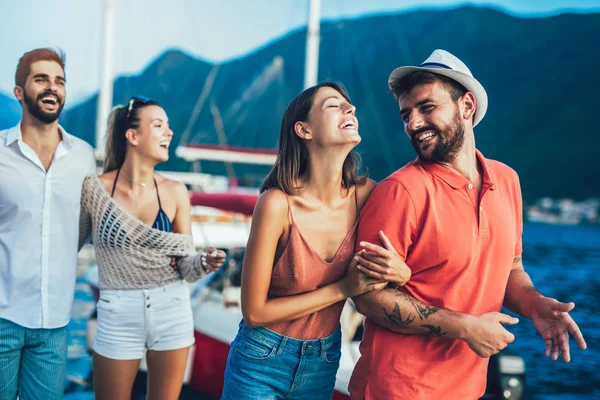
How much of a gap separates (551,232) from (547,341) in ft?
371

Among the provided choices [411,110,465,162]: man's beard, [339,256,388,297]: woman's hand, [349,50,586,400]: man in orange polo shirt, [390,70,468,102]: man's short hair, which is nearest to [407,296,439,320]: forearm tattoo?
[349,50,586,400]: man in orange polo shirt

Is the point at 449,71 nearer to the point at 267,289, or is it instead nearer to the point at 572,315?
the point at 267,289

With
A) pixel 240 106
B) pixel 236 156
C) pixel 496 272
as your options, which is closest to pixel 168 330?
pixel 496 272

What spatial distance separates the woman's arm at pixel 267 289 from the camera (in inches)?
81.8

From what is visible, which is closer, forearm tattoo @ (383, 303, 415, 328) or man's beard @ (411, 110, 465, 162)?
forearm tattoo @ (383, 303, 415, 328)

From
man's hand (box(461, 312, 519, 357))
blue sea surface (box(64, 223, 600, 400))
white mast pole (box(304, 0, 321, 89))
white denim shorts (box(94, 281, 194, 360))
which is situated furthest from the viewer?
white mast pole (box(304, 0, 321, 89))

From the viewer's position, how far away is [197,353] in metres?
6.91

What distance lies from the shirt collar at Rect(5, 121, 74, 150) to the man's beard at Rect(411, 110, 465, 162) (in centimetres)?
176

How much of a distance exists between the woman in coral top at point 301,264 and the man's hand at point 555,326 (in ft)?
2.38

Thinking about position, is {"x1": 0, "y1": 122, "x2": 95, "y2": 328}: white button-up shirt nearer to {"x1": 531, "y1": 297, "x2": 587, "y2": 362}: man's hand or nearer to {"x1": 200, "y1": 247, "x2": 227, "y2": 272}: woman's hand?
{"x1": 200, "y1": 247, "x2": 227, "y2": 272}: woman's hand

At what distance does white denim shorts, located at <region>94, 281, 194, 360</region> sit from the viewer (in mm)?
2873

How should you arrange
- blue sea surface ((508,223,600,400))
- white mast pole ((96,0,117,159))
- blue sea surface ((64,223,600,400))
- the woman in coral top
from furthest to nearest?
white mast pole ((96,0,117,159)) → blue sea surface ((508,223,600,400)) → blue sea surface ((64,223,600,400)) → the woman in coral top

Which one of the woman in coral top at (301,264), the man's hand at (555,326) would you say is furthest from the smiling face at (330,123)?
the man's hand at (555,326)

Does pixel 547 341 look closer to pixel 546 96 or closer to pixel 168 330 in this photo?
pixel 168 330
